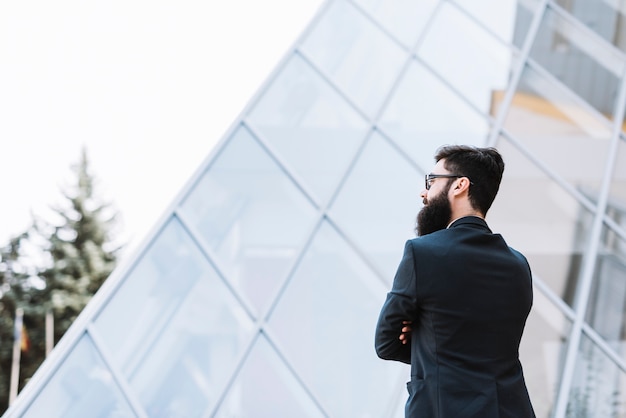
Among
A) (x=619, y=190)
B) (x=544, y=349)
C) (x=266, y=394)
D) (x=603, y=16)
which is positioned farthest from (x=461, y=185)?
(x=603, y=16)

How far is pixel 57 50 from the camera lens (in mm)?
38969

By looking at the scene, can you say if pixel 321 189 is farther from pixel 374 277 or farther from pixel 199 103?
pixel 199 103

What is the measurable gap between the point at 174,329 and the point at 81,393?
2.37ft

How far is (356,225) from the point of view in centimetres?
539

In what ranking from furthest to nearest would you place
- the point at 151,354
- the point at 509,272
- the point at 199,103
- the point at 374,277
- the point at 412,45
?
the point at 199,103, the point at 412,45, the point at 374,277, the point at 151,354, the point at 509,272

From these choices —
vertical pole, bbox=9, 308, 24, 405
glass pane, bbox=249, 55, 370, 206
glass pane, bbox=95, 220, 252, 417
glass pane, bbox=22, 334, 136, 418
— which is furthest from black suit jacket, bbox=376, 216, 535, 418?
vertical pole, bbox=9, 308, 24, 405

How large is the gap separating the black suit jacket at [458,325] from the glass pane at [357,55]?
3981 millimetres

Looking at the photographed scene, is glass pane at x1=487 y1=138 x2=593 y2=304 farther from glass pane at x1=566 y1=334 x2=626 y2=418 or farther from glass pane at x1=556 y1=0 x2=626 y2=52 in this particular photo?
glass pane at x1=556 y1=0 x2=626 y2=52

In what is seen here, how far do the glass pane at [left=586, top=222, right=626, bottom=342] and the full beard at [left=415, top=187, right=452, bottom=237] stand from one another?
345cm

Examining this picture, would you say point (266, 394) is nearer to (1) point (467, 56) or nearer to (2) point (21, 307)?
(1) point (467, 56)

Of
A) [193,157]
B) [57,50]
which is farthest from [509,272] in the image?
[193,157]

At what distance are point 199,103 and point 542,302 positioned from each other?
40.3 meters

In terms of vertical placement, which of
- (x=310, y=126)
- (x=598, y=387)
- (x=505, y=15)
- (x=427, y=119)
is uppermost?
(x=505, y=15)

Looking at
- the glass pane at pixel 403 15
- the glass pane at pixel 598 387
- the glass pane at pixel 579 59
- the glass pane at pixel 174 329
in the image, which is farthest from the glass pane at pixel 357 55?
the glass pane at pixel 598 387
